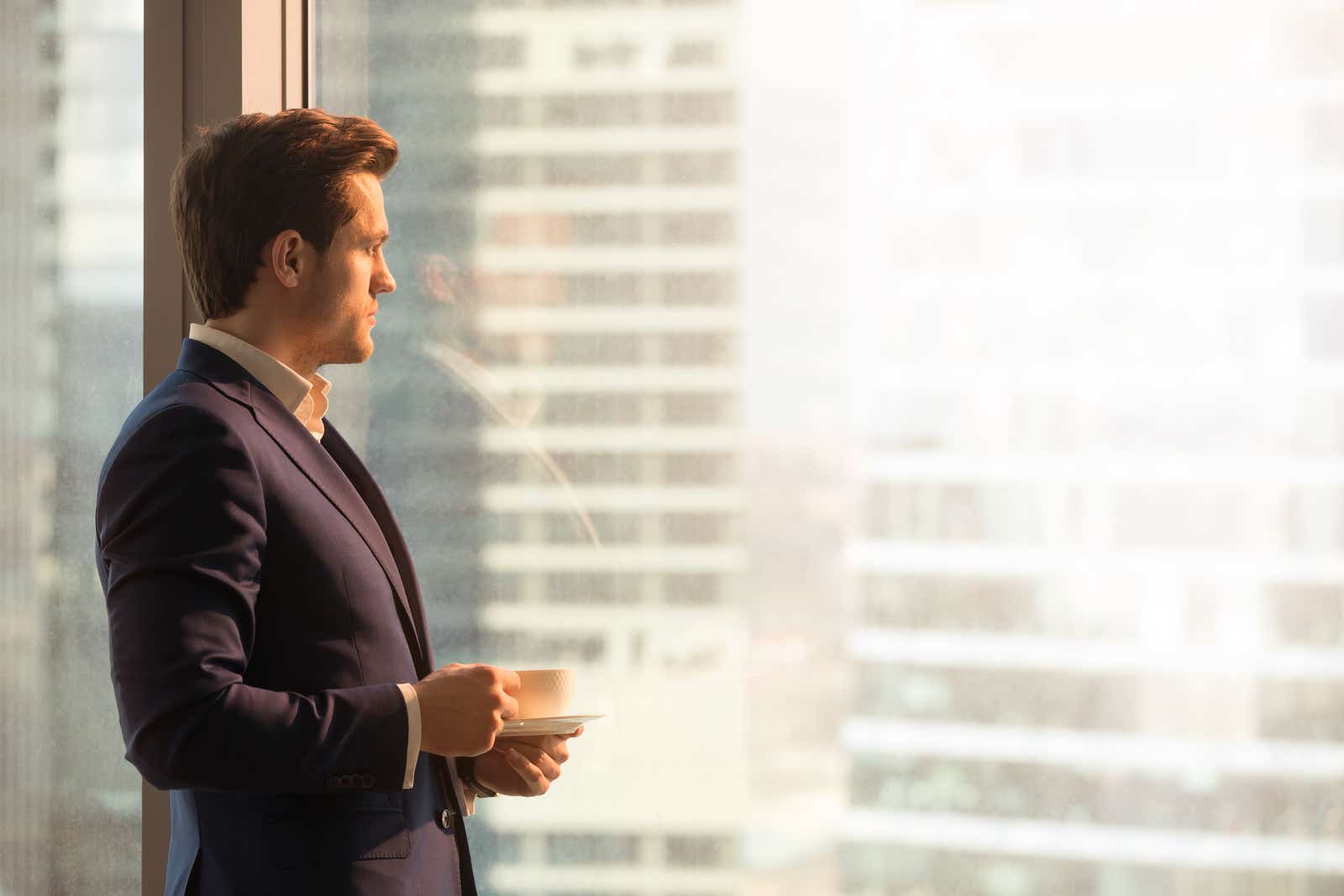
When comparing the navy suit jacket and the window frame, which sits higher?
the window frame

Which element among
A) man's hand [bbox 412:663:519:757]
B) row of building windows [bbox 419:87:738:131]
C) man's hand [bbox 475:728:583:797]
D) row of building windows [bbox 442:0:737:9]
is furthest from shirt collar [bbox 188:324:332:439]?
row of building windows [bbox 442:0:737:9]

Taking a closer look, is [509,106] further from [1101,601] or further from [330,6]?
[1101,601]

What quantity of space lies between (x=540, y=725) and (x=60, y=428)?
A: 978 millimetres

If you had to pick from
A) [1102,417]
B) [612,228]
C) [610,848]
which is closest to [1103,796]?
[1102,417]

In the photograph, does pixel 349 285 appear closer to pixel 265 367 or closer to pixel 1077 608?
pixel 265 367

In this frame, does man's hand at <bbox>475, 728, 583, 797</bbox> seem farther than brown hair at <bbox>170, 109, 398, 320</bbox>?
Yes

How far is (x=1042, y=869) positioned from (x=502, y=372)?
972mm

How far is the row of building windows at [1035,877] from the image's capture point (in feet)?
4.87

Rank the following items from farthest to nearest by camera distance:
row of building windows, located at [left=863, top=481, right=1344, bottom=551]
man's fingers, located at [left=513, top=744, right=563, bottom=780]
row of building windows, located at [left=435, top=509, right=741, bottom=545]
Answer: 1. row of building windows, located at [left=435, top=509, right=741, bottom=545]
2. row of building windows, located at [left=863, top=481, right=1344, bottom=551]
3. man's fingers, located at [left=513, top=744, right=563, bottom=780]

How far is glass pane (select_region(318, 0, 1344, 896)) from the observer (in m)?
1.49

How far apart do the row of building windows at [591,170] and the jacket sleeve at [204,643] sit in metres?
0.79

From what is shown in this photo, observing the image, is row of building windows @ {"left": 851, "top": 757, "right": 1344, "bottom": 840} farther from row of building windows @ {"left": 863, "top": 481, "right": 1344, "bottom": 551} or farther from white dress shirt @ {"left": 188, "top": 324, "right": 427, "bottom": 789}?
white dress shirt @ {"left": 188, "top": 324, "right": 427, "bottom": 789}

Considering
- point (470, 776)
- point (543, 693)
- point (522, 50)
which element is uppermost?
point (522, 50)

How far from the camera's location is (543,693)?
46.4 inches
